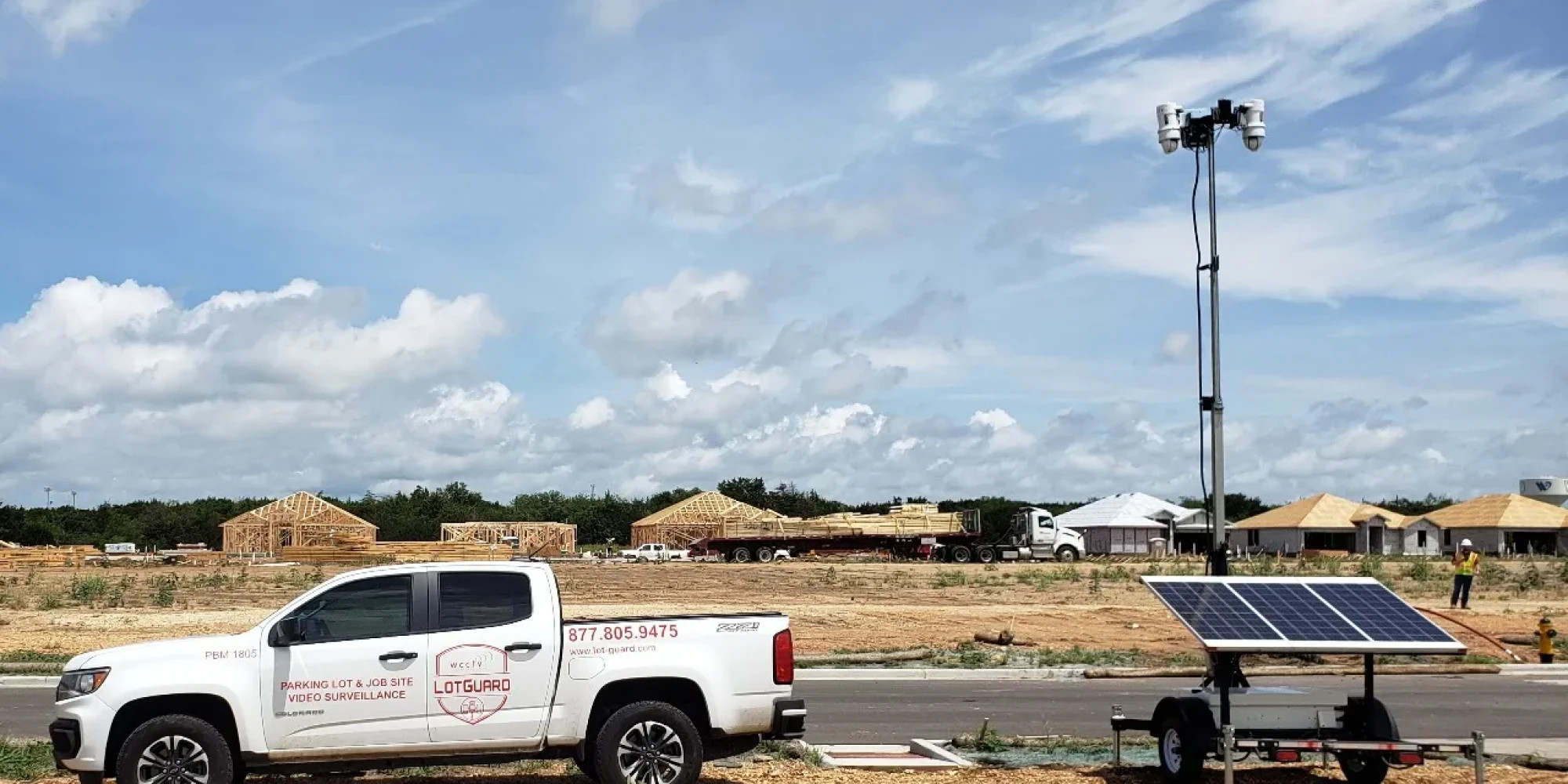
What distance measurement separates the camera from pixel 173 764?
32.9 ft

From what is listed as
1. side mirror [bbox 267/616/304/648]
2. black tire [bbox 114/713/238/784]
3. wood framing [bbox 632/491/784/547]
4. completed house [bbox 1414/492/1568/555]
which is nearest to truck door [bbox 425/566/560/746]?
side mirror [bbox 267/616/304/648]

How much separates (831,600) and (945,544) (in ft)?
100

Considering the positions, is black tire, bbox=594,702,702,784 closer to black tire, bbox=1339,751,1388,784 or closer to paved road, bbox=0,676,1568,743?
paved road, bbox=0,676,1568,743

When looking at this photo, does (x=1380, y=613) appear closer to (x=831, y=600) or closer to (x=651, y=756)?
(x=651, y=756)

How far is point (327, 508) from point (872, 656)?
6914 centimetres

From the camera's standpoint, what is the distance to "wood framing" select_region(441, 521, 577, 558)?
82375mm

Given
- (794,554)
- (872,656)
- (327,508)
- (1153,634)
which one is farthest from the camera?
(327,508)

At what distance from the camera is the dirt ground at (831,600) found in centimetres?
2848

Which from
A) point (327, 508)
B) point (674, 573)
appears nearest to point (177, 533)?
point (327, 508)

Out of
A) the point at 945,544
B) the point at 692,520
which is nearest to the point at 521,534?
the point at 692,520

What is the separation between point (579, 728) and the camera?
34.7 feet

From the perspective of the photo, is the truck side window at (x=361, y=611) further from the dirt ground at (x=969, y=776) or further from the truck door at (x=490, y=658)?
the dirt ground at (x=969, y=776)

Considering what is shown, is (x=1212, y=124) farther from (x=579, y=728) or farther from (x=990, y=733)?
(x=579, y=728)

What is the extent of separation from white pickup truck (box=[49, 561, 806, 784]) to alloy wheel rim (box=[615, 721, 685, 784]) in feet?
0.04
